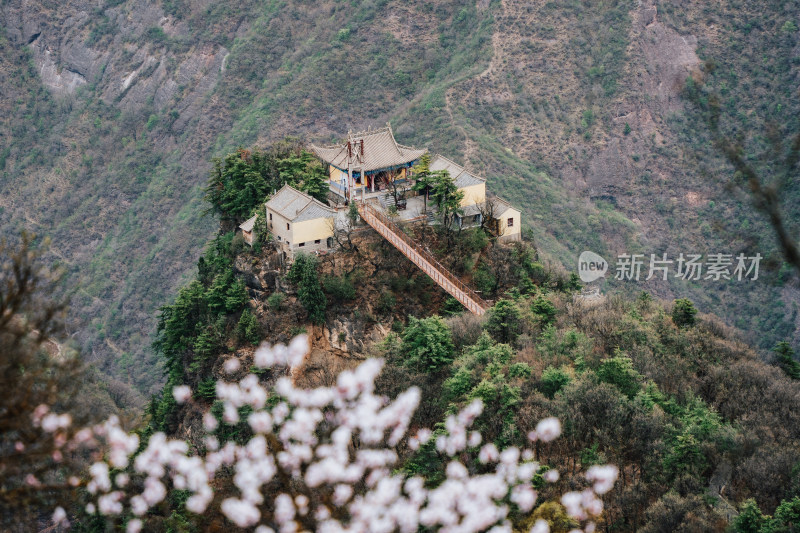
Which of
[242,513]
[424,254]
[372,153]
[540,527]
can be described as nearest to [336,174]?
[372,153]

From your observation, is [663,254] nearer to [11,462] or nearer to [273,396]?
[273,396]

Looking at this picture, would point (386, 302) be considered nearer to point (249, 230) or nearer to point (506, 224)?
point (249, 230)

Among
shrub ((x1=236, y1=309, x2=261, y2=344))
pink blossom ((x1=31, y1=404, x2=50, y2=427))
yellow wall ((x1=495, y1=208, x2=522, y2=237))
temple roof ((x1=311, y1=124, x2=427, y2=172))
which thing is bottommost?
shrub ((x1=236, y1=309, x2=261, y2=344))

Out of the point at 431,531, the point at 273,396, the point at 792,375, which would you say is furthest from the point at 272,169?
the point at 431,531

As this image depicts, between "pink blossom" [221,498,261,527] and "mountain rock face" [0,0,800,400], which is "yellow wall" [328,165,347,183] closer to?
"pink blossom" [221,498,261,527]

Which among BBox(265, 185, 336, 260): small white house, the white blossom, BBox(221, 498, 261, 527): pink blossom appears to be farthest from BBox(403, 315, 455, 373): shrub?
BBox(221, 498, 261, 527): pink blossom

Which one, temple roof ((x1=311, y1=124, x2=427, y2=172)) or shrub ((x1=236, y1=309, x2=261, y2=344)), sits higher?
temple roof ((x1=311, y1=124, x2=427, y2=172))

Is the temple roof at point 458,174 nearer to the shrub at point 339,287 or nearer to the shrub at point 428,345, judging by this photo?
the shrub at point 339,287
